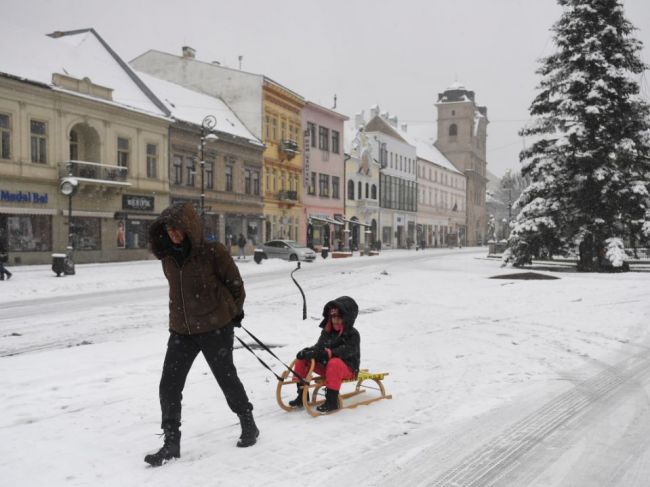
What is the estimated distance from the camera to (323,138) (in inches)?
2068

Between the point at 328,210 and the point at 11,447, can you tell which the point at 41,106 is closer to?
the point at 11,447

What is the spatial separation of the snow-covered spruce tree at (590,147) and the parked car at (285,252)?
11.3 meters

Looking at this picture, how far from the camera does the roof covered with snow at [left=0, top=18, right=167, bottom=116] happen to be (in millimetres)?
27062

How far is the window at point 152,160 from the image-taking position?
3284cm

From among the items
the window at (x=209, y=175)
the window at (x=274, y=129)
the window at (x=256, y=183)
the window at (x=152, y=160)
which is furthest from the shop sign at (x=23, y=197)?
the window at (x=274, y=129)

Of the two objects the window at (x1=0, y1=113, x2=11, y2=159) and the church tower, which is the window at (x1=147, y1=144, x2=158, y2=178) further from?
the church tower

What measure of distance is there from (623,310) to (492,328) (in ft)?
13.0

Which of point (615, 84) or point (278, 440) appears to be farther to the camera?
point (615, 84)

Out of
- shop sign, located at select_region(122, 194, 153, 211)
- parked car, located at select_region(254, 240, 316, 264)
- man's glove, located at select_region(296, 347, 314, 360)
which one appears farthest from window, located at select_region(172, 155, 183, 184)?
man's glove, located at select_region(296, 347, 314, 360)

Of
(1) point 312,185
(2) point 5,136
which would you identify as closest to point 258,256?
(2) point 5,136

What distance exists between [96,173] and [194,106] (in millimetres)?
11677

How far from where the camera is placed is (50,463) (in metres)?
4.25

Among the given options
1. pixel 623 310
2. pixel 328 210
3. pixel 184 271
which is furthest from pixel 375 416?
pixel 328 210

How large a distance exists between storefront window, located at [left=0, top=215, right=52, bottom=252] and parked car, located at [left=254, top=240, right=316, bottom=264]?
33.9ft
